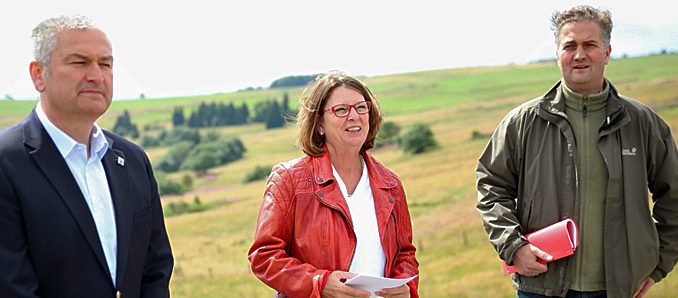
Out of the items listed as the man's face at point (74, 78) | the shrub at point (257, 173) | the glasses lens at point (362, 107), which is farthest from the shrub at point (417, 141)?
the man's face at point (74, 78)

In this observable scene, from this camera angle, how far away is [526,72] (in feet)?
59.7

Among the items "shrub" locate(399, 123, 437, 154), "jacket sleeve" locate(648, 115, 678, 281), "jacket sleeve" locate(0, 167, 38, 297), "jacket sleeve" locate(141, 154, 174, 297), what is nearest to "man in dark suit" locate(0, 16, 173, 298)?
"jacket sleeve" locate(0, 167, 38, 297)

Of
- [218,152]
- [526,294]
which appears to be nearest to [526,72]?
[218,152]

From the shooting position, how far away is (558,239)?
340cm

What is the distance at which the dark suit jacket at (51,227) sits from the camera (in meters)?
2.42

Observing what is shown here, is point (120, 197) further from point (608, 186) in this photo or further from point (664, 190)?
point (664, 190)

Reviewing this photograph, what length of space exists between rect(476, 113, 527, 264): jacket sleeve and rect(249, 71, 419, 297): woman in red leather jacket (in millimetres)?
511

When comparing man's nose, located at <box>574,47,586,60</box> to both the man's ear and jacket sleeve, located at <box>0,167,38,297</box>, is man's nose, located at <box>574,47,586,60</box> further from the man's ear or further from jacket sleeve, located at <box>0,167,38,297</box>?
jacket sleeve, located at <box>0,167,38,297</box>

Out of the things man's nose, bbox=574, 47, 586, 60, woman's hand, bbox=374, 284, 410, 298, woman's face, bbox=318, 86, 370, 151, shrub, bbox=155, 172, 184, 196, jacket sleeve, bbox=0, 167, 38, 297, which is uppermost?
man's nose, bbox=574, 47, 586, 60

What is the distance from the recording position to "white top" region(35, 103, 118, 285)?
2.61 meters

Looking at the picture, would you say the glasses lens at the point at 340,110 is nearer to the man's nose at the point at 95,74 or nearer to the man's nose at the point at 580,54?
the man's nose at the point at 95,74

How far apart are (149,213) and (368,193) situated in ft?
3.11

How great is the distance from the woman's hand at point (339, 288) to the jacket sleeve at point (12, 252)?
1.10 m

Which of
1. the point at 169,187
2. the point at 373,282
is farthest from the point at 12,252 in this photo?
the point at 169,187
